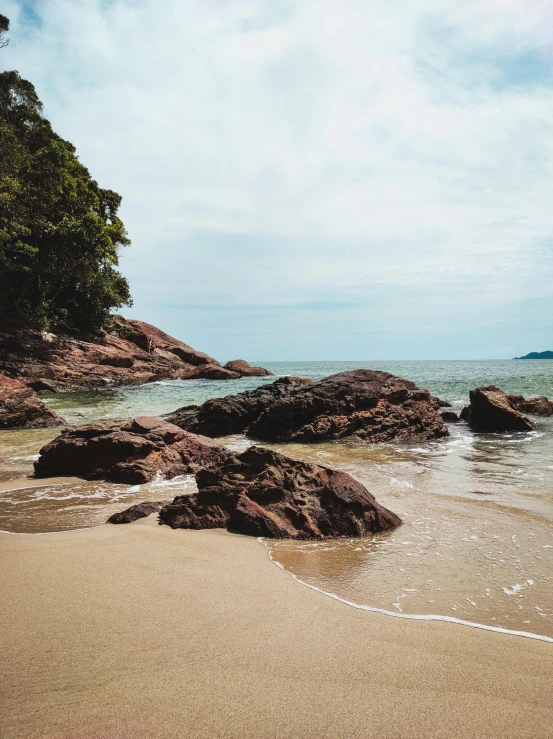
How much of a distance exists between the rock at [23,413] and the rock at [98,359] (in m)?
9.77

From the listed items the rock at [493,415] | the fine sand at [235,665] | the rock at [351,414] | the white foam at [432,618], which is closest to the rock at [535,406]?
the rock at [493,415]

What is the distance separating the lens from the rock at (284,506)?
4.55 m

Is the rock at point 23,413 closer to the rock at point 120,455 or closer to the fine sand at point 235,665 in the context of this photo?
the rock at point 120,455

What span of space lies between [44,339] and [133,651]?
2867 centimetres

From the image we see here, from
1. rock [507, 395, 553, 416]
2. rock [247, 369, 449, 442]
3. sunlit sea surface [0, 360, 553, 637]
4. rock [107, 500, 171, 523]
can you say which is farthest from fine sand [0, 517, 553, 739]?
rock [507, 395, 553, 416]

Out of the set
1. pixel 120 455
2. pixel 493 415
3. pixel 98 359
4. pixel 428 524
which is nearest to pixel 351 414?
pixel 493 415

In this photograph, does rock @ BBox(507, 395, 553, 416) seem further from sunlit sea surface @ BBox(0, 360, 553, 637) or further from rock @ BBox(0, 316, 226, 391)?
rock @ BBox(0, 316, 226, 391)

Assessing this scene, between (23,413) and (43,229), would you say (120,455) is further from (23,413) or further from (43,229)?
(43,229)

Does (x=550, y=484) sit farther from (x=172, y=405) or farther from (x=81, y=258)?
(x=81, y=258)

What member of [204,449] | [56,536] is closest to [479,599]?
[56,536]

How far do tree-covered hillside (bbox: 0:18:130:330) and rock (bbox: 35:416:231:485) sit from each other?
17330mm

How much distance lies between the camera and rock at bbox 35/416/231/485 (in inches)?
274

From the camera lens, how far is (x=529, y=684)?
214 centimetres

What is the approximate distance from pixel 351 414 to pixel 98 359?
74.4ft
